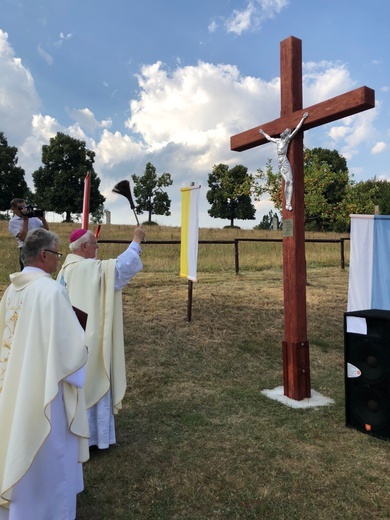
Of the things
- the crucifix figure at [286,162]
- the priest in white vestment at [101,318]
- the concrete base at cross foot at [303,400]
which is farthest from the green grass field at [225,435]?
the crucifix figure at [286,162]

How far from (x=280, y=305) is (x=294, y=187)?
4.81 metres

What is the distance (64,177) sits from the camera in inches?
1731

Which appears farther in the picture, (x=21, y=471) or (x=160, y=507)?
(x=160, y=507)

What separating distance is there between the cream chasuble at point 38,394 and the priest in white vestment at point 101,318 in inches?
45.3

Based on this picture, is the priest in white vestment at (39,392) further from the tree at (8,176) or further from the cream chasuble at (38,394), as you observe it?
the tree at (8,176)

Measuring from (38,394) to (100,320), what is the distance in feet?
4.46

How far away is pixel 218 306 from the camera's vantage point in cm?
880

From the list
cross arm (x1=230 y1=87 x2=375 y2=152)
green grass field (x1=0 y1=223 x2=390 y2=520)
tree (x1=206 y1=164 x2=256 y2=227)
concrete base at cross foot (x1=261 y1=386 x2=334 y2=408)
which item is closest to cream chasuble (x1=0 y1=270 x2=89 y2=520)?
green grass field (x1=0 y1=223 x2=390 y2=520)

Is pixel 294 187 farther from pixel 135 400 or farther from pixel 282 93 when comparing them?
pixel 135 400

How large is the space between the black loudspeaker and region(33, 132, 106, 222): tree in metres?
42.4

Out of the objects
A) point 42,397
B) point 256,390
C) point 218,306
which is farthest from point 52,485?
point 218,306

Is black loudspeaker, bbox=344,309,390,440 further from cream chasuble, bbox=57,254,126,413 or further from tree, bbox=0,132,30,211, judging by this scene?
tree, bbox=0,132,30,211

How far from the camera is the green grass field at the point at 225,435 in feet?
10.0

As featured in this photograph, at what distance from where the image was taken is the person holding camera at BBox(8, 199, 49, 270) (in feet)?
21.3
